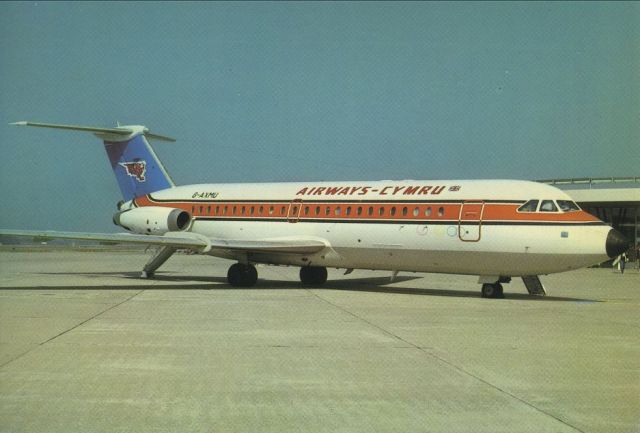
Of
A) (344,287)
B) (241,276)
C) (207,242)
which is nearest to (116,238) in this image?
(207,242)

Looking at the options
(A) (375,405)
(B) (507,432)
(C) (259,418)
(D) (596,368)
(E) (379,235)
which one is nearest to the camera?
(B) (507,432)

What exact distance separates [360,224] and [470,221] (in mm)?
3351

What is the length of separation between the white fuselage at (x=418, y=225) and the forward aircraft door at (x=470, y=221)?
0.08 feet

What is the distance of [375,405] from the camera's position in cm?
690

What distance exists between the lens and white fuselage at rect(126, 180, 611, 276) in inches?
695

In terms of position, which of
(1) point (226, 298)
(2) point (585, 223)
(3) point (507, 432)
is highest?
(2) point (585, 223)

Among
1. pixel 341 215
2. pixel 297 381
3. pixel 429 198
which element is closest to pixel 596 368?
pixel 297 381

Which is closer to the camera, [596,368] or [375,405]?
[375,405]

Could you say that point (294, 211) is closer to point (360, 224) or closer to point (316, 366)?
point (360, 224)

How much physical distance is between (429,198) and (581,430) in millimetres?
13836

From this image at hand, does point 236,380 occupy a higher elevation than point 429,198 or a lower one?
lower

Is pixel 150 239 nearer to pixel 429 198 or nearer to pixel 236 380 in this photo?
pixel 429 198

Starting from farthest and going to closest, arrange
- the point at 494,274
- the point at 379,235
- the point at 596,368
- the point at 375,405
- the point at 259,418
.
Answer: the point at 379,235
the point at 494,274
the point at 596,368
the point at 375,405
the point at 259,418

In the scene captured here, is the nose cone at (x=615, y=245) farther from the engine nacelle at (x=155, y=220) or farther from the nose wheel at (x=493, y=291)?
the engine nacelle at (x=155, y=220)
